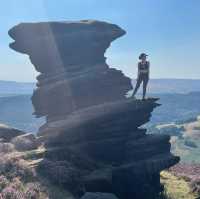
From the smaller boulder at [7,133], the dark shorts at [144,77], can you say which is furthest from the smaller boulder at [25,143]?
the dark shorts at [144,77]

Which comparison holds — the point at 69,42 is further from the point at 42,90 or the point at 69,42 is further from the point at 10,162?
the point at 10,162

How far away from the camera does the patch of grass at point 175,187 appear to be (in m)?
39.9

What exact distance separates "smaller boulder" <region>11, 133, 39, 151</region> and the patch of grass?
43.1ft

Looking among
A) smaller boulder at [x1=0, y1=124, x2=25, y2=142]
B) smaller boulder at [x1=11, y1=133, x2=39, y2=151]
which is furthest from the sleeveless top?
smaller boulder at [x1=0, y1=124, x2=25, y2=142]

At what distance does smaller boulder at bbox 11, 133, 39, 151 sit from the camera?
135 ft

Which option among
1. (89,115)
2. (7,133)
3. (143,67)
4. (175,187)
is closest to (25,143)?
(7,133)

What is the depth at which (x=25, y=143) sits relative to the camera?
4162cm

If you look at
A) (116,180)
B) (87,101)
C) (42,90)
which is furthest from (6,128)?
(116,180)

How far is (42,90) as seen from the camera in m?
44.8

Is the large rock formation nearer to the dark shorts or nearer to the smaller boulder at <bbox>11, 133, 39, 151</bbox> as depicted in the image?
the smaller boulder at <bbox>11, 133, 39, 151</bbox>

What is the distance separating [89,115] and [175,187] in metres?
11.4

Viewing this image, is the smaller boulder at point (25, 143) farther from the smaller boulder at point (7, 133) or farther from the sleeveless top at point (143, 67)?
the sleeveless top at point (143, 67)

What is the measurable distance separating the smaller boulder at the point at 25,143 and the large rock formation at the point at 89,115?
116cm

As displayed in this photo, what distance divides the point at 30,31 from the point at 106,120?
492 inches
